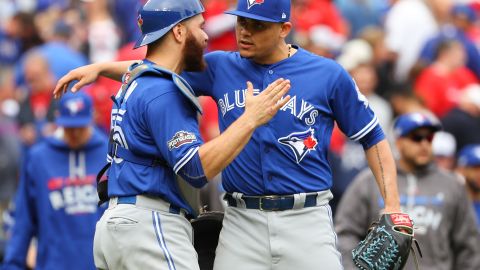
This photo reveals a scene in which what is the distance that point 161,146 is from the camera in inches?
267

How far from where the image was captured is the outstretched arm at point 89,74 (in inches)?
295

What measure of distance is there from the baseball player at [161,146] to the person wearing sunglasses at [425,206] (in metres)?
3.24

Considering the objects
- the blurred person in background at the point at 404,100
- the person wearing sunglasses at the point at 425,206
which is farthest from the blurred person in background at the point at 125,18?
the person wearing sunglasses at the point at 425,206

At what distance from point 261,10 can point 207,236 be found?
56.6 inches

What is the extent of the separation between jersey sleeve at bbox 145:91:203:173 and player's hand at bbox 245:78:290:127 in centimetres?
32

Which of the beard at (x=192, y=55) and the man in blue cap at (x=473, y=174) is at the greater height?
the beard at (x=192, y=55)

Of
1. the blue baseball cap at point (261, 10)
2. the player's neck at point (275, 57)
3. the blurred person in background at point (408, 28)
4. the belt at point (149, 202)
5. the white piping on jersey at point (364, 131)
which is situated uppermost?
the blue baseball cap at point (261, 10)

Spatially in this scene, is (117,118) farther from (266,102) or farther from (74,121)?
(74,121)

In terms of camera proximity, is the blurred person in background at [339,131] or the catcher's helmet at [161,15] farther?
the blurred person in background at [339,131]

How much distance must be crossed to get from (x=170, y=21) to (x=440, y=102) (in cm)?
799

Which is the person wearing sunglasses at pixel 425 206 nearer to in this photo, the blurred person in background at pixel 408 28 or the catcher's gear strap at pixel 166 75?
the catcher's gear strap at pixel 166 75

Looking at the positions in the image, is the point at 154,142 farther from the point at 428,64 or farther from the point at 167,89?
the point at 428,64

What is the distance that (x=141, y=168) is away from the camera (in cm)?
695

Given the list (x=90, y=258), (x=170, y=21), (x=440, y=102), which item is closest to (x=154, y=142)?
(x=170, y=21)
